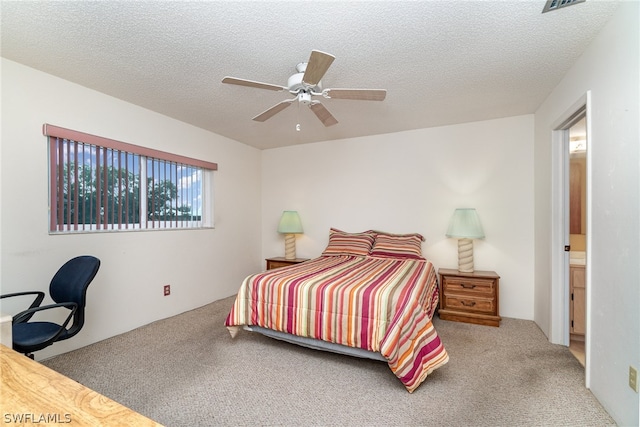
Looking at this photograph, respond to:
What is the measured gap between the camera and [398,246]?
3789 mm

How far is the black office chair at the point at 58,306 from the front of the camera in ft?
5.94

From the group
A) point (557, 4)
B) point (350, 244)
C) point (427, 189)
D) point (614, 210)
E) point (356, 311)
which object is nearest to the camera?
point (557, 4)

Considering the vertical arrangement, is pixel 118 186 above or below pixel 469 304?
above

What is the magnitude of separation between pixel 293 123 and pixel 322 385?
115 inches

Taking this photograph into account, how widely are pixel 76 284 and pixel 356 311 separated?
2.03m

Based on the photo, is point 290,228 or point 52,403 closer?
point 52,403

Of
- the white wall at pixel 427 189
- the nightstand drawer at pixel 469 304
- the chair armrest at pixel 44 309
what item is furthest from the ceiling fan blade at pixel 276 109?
the nightstand drawer at pixel 469 304

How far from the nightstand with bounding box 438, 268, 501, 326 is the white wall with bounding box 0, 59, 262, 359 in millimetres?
2996

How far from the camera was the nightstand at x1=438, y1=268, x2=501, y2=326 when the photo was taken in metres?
3.20

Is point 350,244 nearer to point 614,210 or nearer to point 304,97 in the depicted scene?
point 304,97

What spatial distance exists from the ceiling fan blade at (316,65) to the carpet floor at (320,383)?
2074mm

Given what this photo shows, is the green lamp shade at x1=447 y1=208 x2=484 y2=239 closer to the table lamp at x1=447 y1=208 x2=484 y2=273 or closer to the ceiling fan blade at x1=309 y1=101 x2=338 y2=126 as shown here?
the table lamp at x1=447 y1=208 x2=484 y2=273

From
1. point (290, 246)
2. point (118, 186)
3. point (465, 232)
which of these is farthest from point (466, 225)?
point (118, 186)

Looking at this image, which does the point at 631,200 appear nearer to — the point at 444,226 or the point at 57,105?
the point at 444,226
